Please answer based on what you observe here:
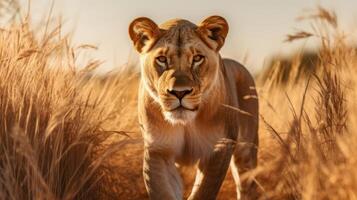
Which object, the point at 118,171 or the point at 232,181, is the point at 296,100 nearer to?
the point at 232,181

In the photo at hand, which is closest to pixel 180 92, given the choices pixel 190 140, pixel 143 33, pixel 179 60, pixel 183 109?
pixel 183 109

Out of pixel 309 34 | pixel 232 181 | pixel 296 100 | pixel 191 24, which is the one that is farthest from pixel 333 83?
pixel 296 100

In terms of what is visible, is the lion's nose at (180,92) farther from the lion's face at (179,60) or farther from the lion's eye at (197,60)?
the lion's eye at (197,60)

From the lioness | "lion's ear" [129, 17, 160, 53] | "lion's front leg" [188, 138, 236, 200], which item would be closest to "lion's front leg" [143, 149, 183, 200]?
the lioness

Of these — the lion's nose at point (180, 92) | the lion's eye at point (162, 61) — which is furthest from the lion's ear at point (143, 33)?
the lion's nose at point (180, 92)

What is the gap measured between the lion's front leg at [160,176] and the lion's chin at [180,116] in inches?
13.5

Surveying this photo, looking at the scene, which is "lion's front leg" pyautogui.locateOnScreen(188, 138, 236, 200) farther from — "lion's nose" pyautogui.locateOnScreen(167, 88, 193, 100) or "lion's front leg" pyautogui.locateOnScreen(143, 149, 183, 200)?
"lion's nose" pyautogui.locateOnScreen(167, 88, 193, 100)

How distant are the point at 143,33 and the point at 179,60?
1.31ft

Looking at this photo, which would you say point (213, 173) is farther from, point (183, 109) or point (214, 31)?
point (214, 31)

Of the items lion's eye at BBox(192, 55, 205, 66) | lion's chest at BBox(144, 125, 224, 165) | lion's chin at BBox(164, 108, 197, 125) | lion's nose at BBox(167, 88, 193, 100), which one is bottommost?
lion's chest at BBox(144, 125, 224, 165)

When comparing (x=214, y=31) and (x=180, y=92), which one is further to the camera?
(x=214, y=31)

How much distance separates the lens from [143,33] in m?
4.86

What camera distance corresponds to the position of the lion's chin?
4.49 m

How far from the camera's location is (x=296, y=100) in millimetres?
7887
